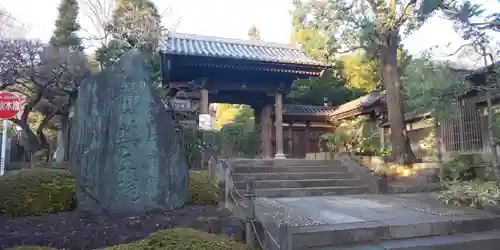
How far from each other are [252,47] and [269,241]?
12089 millimetres

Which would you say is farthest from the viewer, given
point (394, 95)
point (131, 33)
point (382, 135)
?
point (131, 33)

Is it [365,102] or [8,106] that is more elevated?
[365,102]

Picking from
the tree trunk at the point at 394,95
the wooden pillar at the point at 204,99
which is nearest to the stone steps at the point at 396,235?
the tree trunk at the point at 394,95

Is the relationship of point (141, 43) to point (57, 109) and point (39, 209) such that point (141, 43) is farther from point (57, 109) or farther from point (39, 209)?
point (39, 209)

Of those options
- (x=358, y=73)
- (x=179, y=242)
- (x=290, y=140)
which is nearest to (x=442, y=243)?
(x=179, y=242)

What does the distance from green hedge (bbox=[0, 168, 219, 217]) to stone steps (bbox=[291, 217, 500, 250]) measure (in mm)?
3761

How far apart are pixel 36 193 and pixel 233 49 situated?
10.4 m

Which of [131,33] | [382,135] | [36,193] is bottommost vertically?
[36,193]

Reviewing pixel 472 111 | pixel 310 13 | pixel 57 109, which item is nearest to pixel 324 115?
pixel 310 13

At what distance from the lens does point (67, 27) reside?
2108cm

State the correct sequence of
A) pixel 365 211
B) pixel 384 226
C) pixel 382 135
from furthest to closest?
pixel 382 135, pixel 365 211, pixel 384 226

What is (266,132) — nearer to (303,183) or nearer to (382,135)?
(303,183)

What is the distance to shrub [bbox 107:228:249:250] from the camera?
384cm

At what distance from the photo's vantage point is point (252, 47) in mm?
15641
